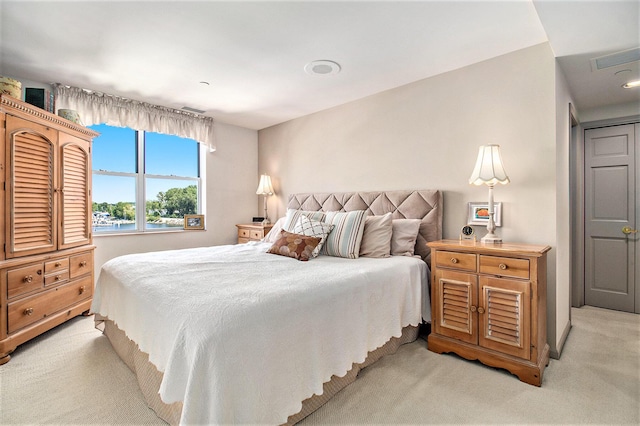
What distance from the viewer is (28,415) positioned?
1691 millimetres

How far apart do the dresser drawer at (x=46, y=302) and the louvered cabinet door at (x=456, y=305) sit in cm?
321

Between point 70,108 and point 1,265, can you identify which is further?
point 70,108

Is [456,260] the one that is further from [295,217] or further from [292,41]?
[292,41]

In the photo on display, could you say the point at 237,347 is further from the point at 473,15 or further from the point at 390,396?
the point at 473,15

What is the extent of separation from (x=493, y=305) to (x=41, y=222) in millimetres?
3661

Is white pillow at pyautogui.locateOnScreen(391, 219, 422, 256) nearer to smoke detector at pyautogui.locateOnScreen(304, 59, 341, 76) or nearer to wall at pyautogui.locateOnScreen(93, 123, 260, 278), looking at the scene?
smoke detector at pyautogui.locateOnScreen(304, 59, 341, 76)

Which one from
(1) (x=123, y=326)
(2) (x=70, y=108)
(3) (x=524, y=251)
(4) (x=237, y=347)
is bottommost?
(1) (x=123, y=326)

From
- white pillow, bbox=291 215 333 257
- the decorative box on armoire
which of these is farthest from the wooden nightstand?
the decorative box on armoire

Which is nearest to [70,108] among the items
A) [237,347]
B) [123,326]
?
[123,326]

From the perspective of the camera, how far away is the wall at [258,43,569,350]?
2.40m

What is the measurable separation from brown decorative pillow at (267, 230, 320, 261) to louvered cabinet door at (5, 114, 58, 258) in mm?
1948

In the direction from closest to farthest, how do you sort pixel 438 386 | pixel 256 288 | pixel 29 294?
pixel 256 288
pixel 438 386
pixel 29 294

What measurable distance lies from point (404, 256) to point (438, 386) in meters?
1.05

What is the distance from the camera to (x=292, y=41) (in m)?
2.38
